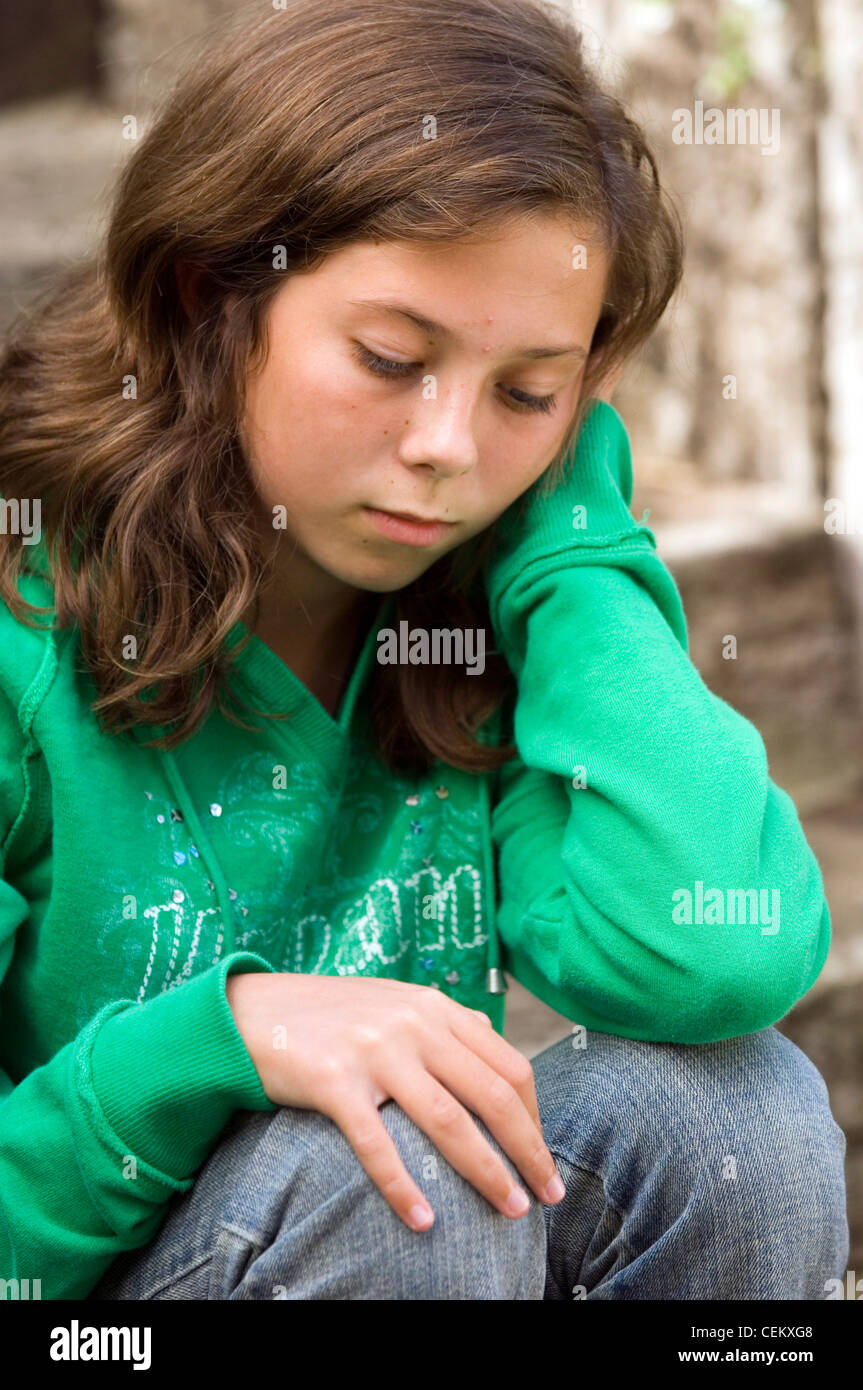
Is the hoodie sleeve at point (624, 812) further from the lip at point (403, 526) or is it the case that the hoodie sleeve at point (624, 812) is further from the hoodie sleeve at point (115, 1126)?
the hoodie sleeve at point (115, 1126)

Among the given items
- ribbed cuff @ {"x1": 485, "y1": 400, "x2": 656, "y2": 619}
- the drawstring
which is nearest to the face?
ribbed cuff @ {"x1": 485, "y1": 400, "x2": 656, "y2": 619}

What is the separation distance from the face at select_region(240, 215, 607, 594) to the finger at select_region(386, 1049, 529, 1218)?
0.48 meters

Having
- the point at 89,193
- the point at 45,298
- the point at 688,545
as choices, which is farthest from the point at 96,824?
the point at 89,193

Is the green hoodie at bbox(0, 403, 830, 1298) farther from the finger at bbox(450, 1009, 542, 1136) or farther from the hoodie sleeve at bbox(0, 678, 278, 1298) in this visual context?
the finger at bbox(450, 1009, 542, 1136)

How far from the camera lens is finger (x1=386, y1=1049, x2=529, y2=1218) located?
3.67 feet

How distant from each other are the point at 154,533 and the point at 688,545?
69.5 inches

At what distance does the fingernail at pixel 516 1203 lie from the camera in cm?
114

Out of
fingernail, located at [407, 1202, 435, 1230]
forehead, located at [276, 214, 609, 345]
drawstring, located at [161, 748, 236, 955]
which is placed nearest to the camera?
fingernail, located at [407, 1202, 435, 1230]

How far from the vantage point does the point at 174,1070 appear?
1129 millimetres

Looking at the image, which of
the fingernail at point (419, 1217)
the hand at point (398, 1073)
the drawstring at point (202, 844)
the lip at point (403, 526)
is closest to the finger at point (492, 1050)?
the hand at point (398, 1073)

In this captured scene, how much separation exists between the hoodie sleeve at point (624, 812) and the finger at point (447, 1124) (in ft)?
0.79

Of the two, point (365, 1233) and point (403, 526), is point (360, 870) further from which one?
point (365, 1233)

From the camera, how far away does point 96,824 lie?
4.27 feet
